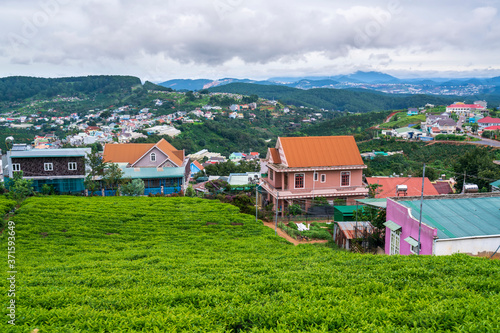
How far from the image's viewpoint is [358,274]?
8875mm

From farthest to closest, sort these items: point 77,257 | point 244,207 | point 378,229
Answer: point 244,207 < point 378,229 < point 77,257

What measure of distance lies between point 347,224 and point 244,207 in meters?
7.07

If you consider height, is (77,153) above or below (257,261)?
above

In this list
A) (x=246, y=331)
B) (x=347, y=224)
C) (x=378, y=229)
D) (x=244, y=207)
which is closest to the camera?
(x=246, y=331)

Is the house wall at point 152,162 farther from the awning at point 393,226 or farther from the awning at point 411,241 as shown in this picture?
the awning at point 411,241

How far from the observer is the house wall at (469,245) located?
11.9 metres

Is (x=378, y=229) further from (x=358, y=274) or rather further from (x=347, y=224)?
(x=358, y=274)

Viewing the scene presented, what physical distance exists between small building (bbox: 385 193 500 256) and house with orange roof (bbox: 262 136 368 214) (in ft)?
31.1

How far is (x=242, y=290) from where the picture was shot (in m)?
7.84

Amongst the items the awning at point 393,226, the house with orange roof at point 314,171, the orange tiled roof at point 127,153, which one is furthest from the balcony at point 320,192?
the orange tiled roof at point 127,153

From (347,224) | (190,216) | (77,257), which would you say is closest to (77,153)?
(190,216)

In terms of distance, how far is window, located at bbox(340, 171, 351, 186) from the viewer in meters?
25.6

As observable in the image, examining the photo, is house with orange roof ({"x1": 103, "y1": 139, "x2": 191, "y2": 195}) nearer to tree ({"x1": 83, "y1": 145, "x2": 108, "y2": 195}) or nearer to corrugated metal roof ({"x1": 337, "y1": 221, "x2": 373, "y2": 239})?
tree ({"x1": 83, "y1": 145, "x2": 108, "y2": 195})

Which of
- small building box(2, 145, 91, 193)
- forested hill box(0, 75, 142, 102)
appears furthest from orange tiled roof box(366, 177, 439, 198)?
forested hill box(0, 75, 142, 102)
